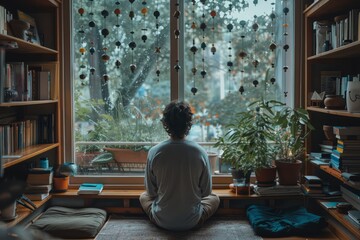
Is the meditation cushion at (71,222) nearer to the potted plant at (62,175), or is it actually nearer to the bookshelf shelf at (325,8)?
the potted plant at (62,175)

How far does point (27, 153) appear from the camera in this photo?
8.96 ft

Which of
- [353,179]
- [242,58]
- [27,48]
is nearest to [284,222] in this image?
[353,179]

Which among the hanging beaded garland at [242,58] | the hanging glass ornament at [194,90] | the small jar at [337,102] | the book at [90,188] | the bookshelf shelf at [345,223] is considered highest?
the hanging beaded garland at [242,58]

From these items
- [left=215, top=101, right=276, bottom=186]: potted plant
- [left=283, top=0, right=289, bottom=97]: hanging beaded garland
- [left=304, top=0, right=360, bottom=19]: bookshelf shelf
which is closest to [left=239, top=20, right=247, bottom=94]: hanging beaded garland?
[left=215, top=101, right=276, bottom=186]: potted plant

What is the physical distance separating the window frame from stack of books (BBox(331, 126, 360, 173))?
2.41ft

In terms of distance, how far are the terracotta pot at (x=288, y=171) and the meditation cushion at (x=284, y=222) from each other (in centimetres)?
23

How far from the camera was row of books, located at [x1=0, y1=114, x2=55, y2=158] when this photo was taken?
2.71 metres

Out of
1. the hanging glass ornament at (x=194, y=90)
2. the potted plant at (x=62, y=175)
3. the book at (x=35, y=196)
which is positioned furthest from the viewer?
the hanging glass ornament at (x=194, y=90)

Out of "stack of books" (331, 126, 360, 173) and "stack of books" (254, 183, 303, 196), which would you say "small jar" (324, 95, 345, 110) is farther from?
"stack of books" (254, 183, 303, 196)

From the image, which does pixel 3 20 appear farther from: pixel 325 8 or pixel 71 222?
pixel 325 8

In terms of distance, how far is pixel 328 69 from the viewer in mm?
3285

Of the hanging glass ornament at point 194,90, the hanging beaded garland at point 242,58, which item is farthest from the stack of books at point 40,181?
the hanging beaded garland at point 242,58

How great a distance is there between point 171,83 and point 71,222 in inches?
52.2

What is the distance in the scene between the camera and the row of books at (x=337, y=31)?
2.50 meters
